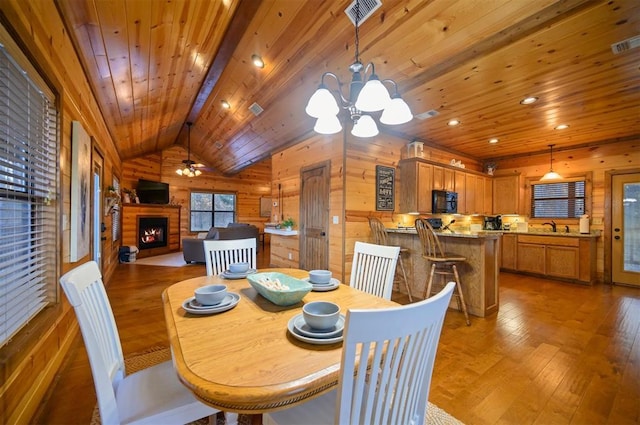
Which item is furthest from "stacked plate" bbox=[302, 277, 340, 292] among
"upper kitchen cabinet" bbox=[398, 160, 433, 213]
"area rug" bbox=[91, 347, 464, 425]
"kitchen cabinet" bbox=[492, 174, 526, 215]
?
"kitchen cabinet" bbox=[492, 174, 526, 215]

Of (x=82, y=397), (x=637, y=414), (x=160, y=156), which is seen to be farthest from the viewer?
(x=160, y=156)

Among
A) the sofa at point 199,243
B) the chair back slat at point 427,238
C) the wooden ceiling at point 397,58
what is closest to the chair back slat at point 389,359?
the wooden ceiling at point 397,58

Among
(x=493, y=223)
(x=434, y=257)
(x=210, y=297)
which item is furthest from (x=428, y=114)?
(x=210, y=297)

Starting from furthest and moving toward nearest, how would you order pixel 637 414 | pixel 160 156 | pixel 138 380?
1. pixel 160 156
2. pixel 637 414
3. pixel 138 380

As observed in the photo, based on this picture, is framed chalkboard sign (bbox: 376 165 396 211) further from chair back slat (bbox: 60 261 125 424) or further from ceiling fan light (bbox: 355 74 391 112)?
chair back slat (bbox: 60 261 125 424)

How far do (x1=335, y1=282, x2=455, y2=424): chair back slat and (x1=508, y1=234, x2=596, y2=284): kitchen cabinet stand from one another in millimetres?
5575

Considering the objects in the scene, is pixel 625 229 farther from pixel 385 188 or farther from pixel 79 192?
pixel 79 192

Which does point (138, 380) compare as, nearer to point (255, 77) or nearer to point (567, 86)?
point (255, 77)

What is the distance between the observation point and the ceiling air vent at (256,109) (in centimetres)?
421

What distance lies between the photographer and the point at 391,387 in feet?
2.55

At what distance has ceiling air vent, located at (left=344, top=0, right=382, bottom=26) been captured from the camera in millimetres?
2072

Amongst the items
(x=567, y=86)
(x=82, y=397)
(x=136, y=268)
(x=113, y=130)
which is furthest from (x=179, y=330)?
(x=136, y=268)

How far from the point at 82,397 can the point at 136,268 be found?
448 cm

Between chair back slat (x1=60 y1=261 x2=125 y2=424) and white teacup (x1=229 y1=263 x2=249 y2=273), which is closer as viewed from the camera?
chair back slat (x1=60 y1=261 x2=125 y2=424)
